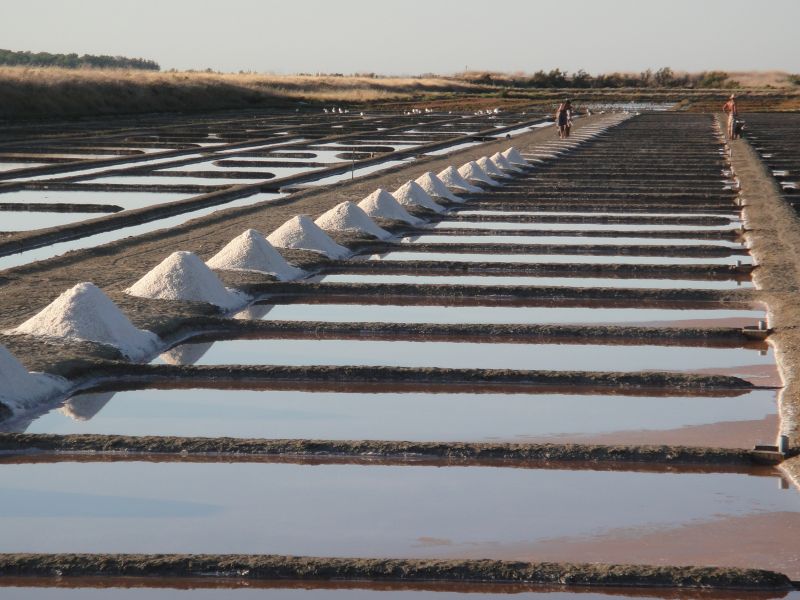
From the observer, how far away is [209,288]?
5633mm

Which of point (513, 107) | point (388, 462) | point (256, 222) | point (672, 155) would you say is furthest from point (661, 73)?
point (388, 462)

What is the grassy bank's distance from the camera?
87.3ft

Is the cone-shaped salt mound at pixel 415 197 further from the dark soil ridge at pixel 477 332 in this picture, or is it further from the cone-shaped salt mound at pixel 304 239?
the dark soil ridge at pixel 477 332

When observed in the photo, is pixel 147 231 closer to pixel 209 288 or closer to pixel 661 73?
pixel 209 288

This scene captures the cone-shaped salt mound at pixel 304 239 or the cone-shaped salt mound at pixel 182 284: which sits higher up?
the cone-shaped salt mound at pixel 182 284

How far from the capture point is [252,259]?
21.2 ft

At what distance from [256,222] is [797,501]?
5.85 m

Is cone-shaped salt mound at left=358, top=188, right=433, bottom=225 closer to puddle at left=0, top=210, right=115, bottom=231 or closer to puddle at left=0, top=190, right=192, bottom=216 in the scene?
Result: puddle at left=0, top=210, right=115, bottom=231

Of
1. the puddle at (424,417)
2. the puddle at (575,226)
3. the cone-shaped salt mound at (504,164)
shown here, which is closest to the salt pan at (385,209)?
the puddle at (575,226)

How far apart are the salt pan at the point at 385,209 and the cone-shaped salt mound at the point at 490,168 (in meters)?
3.72

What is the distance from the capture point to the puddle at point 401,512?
2.81 meters

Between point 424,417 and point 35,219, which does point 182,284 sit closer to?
point 424,417

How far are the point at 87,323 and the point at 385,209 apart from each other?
15.2 ft

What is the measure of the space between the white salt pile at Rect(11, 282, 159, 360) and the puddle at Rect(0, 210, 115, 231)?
4.11 metres
